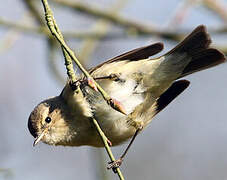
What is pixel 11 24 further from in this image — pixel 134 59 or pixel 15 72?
pixel 15 72

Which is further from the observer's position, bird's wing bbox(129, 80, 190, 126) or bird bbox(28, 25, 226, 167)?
bird's wing bbox(129, 80, 190, 126)

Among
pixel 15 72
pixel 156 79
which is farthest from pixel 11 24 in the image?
pixel 15 72

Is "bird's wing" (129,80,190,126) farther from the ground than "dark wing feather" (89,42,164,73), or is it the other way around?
"dark wing feather" (89,42,164,73)

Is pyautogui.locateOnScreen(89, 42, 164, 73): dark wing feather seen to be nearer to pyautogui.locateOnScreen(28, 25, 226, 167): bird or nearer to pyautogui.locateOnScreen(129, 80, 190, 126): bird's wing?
pyautogui.locateOnScreen(28, 25, 226, 167): bird

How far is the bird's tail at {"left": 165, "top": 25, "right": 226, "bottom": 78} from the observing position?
4.40 meters

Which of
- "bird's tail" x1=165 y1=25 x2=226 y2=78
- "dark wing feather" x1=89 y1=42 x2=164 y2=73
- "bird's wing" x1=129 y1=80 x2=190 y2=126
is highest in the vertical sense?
"dark wing feather" x1=89 y1=42 x2=164 y2=73

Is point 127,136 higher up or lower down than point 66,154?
lower down

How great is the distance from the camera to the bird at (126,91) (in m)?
4.34

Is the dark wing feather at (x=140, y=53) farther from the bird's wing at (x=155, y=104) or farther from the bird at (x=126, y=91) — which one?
the bird's wing at (x=155, y=104)

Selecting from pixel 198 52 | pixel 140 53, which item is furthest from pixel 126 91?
pixel 198 52

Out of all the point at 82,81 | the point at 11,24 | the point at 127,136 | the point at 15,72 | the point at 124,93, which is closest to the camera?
the point at 82,81

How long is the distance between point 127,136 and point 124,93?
0.47 metres

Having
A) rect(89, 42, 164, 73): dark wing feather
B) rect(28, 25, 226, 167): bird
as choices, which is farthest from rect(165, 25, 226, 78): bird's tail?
rect(89, 42, 164, 73): dark wing feather

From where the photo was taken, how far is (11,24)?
16.3 feet
